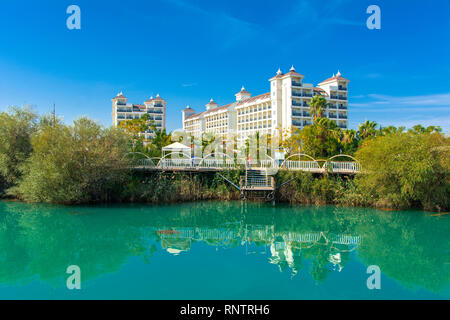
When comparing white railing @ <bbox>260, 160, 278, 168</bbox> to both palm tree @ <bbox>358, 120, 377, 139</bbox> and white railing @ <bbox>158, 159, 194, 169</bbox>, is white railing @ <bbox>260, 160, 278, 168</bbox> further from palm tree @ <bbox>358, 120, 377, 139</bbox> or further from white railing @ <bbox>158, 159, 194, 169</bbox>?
palm tree @ <bbox>358, 120, 377, 139</bbox>

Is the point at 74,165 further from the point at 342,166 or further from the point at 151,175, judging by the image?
the point at 342,166

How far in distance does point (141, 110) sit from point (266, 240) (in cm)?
7060

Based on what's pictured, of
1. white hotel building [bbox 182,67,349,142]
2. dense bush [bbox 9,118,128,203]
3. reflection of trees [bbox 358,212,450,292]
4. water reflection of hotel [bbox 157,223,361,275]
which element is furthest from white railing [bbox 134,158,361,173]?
white hotel building [bbox 182,67,349,142]

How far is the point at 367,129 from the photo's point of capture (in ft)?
112

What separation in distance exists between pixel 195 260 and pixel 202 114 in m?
68.8

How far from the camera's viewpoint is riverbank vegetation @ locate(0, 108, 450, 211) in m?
17.8

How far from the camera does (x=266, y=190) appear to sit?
66.9 feet

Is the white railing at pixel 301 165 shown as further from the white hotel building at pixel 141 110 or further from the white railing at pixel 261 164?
the white hotel building at pixel 141 110

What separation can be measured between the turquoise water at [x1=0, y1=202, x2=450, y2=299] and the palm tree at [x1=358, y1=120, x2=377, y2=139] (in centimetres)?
1741

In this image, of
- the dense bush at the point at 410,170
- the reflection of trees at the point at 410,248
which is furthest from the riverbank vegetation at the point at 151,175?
the reflection of trees at the point at 410,248

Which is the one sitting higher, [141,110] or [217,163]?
[141,110]

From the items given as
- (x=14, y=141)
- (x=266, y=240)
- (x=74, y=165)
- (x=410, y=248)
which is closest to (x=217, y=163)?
(x=74, y=165)

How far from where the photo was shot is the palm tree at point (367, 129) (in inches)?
1332
